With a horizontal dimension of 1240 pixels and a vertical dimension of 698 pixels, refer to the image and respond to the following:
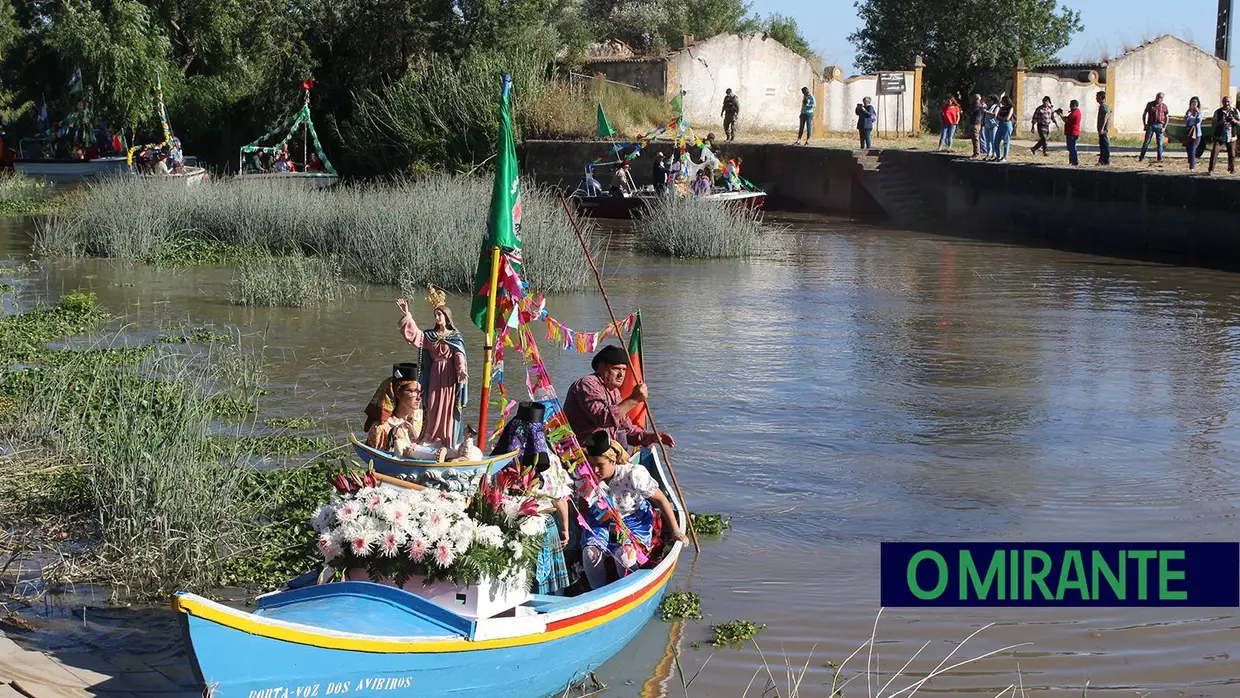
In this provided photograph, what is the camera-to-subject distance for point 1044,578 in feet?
27.2

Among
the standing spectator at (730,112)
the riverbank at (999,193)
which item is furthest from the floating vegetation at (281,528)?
the standing spectator at (730,112)

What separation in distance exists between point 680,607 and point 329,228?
16917 millimetres

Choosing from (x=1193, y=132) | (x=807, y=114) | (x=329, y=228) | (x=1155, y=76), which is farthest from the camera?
(x=1155, y=76)

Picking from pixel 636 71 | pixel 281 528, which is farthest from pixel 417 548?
pixel 636 71

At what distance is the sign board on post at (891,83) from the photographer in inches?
1726

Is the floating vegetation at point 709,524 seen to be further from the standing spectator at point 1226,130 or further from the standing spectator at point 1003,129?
the standing spectator at point 1003,129

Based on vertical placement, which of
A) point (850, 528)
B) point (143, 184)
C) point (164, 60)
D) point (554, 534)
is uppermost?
point (164, 60)

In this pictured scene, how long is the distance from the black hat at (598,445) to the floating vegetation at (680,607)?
1033mm

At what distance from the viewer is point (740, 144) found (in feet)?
130

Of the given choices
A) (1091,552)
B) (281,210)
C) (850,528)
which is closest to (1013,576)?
(1091,552)

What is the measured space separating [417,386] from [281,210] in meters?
16.3

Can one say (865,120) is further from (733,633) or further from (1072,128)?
(733,633)

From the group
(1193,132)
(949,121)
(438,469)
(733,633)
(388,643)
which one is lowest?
(733,633)

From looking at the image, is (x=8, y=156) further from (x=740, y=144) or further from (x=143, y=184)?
(x=740, y=144)
